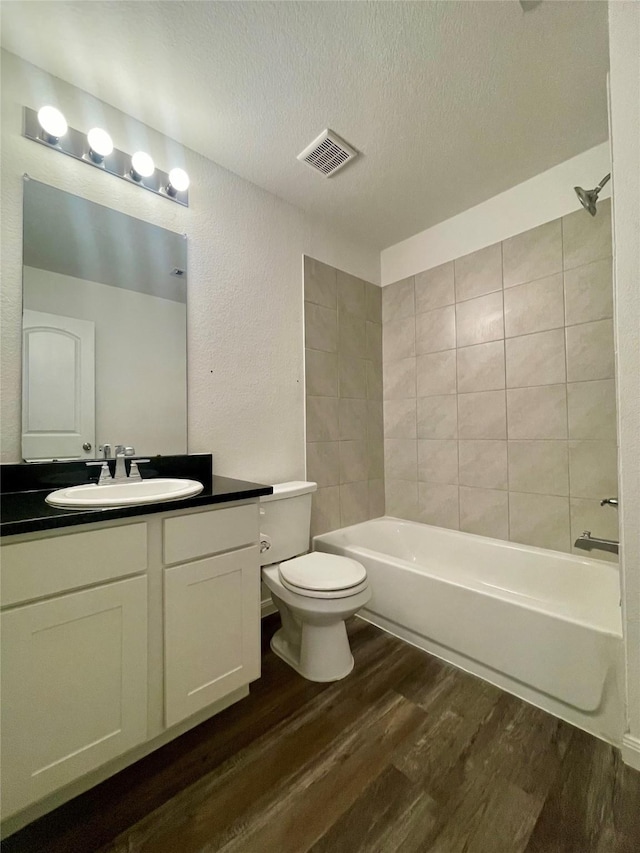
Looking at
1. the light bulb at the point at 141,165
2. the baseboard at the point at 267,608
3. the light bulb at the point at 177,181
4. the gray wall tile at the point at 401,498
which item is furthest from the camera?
the gray wall tile at the point at 401,498

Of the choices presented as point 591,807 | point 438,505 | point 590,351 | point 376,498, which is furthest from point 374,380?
point 591,807

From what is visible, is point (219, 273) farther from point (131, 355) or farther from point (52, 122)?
point (52, 122)

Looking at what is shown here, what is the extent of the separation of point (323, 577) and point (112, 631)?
77cm

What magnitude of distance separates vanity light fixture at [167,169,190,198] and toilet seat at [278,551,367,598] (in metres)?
1.85

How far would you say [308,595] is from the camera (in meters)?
1.37

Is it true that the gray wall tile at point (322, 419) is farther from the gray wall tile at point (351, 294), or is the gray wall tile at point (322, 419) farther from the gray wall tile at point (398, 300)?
the gray wall tile at point (398, 300)

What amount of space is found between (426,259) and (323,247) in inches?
29.0

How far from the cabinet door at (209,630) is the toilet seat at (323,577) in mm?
200

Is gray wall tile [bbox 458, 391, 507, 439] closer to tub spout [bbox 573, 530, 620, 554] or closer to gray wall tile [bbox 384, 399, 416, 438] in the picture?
gray wall tile [bbox 384, 399, 416, 438]

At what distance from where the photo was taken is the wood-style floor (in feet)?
2.89

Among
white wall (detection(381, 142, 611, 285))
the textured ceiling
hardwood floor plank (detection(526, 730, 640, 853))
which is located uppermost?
the textured ceiling

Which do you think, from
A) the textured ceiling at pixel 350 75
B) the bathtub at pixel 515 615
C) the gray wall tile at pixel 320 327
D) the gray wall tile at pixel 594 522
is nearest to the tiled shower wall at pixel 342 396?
the gray wall tile at pixel 320 327

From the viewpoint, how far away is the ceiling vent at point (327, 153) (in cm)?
162

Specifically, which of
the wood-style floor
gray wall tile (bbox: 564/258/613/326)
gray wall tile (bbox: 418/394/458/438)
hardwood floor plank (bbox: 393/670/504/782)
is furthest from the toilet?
gray wall tile (bbox: 564/258/613/326)
